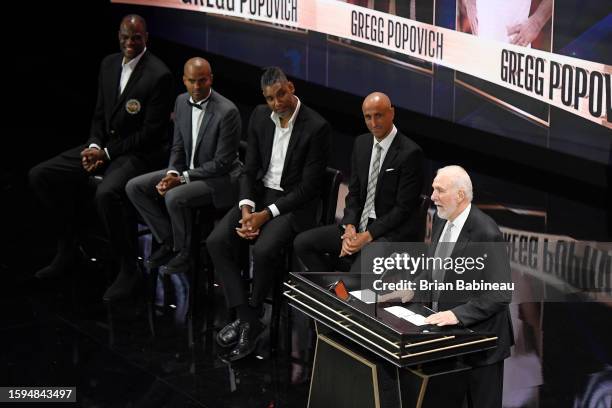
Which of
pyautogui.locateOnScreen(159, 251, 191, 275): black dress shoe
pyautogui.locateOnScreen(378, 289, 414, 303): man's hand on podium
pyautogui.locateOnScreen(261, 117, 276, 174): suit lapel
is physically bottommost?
pyautogui.locateOnScreen(159, 251, 191, 275): black dress shoe

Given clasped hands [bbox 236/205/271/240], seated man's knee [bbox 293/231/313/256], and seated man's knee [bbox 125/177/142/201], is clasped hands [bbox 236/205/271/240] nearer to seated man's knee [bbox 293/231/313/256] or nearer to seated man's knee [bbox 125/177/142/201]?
seated man's knee [bbox 293/231/313/256]

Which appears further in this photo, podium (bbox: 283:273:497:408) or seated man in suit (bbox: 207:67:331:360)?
seated man in suit (bbox: 207:67:331:360)

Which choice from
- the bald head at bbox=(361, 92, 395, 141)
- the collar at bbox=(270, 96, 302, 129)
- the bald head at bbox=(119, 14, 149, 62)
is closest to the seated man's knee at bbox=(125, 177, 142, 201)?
the bald head at bbox=(119, 14, 149, 62)

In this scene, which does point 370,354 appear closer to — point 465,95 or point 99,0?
point 465,95

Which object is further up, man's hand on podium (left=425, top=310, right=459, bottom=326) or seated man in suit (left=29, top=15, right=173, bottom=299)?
seated man in suit (left=29, top=15, right=173, bottom=299)

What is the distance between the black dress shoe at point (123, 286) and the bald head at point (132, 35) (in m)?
1.40

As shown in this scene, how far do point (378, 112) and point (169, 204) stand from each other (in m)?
1.57

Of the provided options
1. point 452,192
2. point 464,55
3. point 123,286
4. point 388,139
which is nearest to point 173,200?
point 123,286

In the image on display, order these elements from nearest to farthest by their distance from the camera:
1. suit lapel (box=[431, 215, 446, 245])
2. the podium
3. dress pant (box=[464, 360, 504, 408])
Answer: the podium → dress pant (box=[464, 360, 504, 408]) → suit lapel (box=[431, 215, 446, 245])

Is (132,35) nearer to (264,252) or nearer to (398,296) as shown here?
(264,252)

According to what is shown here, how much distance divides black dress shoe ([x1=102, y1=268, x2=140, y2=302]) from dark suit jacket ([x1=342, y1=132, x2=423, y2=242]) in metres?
1.72

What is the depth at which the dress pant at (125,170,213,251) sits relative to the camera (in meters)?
6.39

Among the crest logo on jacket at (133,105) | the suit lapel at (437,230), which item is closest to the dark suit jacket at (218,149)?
the crest logo on jacket at (133,105)

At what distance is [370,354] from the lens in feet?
14.1
